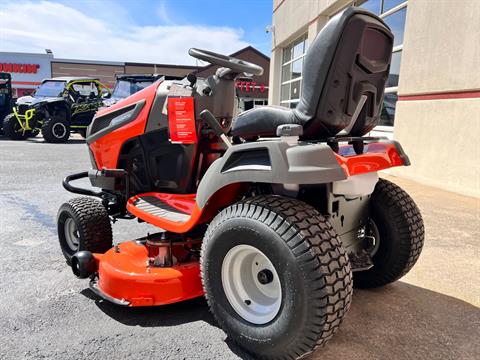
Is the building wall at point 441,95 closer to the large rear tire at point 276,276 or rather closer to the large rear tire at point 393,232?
the large rear tire at point 393,232

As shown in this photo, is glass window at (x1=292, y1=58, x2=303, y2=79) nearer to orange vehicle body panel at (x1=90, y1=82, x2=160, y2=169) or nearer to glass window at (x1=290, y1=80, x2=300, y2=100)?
glass window at (x1=290, y1=80, x2=300, y2=100)

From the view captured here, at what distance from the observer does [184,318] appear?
2291 mm

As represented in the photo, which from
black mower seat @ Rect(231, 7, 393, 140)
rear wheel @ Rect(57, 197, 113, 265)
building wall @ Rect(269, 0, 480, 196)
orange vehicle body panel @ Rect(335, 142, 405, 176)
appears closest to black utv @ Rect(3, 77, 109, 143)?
building wall @ Rect(269, 0, 480, 196)

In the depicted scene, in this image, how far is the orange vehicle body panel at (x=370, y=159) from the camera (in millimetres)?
1847

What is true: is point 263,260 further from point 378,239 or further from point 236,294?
point 378,239

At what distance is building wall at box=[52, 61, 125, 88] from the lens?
4178 centimetres

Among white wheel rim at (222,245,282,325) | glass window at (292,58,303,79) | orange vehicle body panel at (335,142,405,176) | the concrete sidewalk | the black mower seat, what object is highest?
glass window at (292,58,303,79)

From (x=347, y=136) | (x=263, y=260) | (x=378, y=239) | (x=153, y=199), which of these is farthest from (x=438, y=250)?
(x=153, y=199)

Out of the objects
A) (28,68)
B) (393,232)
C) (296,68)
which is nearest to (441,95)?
→ (393,232)

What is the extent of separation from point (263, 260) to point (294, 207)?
336 mm

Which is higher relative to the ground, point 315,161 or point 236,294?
point 315,161

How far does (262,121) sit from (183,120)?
70 cm

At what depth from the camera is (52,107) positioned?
42.6ft

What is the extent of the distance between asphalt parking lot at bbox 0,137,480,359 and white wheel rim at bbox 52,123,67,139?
9934 mm
